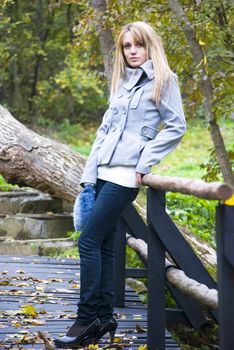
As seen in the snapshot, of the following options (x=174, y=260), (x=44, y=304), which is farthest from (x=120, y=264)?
(x=174, y=260)

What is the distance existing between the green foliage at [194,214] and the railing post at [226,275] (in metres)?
5.47

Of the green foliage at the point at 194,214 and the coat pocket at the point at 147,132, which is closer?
the coat pocket at the point at 147,132

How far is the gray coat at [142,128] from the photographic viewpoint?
412cm

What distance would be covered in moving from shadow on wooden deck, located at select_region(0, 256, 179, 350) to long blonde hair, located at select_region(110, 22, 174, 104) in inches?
58.1

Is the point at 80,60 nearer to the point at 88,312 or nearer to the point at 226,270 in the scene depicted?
the point at 88,312

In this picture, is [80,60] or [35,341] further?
[80,60]

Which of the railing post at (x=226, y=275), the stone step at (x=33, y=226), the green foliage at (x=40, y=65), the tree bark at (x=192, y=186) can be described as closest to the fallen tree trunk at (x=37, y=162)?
the stone step at (x=33, y=226)

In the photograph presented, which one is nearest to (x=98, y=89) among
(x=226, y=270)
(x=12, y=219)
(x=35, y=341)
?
(x=12, y=219)

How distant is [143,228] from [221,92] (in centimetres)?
181

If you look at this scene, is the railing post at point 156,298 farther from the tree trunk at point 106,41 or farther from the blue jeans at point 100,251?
the tree trunk at point 106,41

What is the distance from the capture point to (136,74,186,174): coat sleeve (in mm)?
4098

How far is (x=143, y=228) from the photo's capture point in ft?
A: 18.7

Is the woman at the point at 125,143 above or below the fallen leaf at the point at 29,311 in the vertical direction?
above

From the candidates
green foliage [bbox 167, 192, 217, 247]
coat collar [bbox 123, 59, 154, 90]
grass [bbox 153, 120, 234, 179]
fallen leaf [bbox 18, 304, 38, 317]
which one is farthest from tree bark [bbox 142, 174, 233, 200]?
grass [bbox 153, 120, 234, 179]
